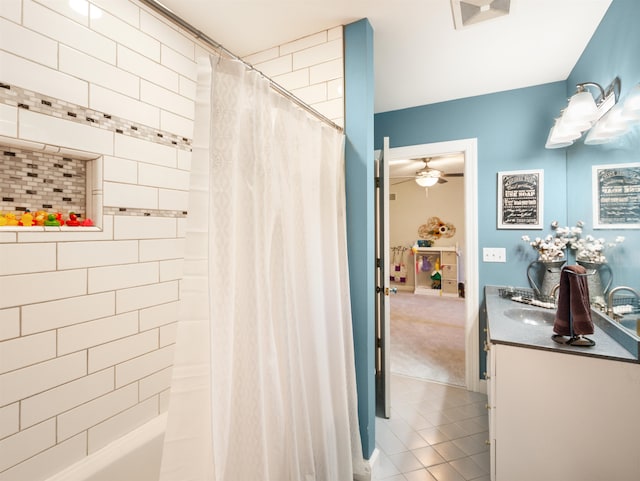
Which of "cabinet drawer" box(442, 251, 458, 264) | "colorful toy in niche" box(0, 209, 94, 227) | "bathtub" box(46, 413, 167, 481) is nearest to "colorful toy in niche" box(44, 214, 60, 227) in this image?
"colorful toy in niche" box(0, 209, 94, 227)

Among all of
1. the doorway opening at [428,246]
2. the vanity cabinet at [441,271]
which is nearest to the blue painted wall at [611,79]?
the doorway opening at [428,246]

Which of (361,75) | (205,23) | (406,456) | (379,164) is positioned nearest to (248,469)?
(406,456)

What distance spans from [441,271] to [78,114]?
656 cm

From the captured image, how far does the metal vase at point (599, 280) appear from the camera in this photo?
1.67 metres

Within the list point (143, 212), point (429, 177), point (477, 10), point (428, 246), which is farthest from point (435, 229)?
point (143, 212)

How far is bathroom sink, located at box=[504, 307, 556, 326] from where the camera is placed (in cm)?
192

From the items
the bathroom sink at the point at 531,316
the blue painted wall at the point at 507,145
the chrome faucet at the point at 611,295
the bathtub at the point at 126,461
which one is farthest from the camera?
the blue painted wall at the point at 507,145

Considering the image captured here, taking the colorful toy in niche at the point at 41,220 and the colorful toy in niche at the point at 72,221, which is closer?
the colorful toy in niche at the point at 41,220

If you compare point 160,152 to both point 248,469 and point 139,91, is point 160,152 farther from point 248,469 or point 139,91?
point 248,469

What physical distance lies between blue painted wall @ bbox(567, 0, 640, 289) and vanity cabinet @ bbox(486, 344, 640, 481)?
474mm

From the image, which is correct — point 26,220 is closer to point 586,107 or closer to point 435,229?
point 586,107

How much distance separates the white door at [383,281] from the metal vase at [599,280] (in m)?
1.15

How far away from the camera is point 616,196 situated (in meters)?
1.58

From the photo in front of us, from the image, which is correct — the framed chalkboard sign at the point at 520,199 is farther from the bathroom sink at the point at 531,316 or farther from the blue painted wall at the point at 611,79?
the bathroom sink at the point at 531,316
